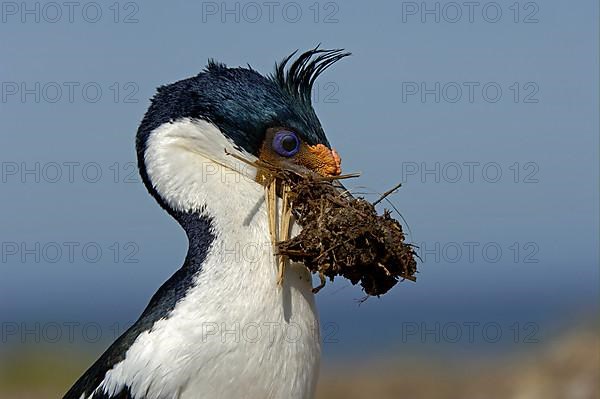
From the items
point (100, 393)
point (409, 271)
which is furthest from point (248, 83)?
point (100, 393)

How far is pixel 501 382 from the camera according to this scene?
46.0 ft

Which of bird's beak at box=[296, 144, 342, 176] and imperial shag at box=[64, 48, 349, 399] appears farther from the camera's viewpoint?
bird's beak at box=[296, 144, 342, 176]

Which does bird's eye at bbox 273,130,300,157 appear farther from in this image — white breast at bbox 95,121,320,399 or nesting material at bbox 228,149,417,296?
white breast at bbox 95,121,320,399

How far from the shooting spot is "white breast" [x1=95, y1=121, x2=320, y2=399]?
20.4 ft

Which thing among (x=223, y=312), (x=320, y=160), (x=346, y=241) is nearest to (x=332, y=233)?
(x=346, y=241)

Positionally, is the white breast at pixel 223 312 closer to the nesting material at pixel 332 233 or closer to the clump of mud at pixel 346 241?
the nesting material at pixel 332 233

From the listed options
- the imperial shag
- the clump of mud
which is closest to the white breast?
the imperial shag

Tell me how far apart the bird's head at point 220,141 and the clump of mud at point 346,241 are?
0.22 meters

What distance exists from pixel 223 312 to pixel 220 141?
0.93 m

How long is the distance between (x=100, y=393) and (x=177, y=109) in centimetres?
154

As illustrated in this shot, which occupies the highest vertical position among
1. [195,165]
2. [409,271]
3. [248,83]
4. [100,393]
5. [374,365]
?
[248,83]

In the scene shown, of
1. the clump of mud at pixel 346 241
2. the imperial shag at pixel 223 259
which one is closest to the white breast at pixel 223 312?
the imperial shag at pixel 223 259

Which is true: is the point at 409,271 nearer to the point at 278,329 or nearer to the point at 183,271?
the point at 278,329

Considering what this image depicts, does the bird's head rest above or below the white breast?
above
